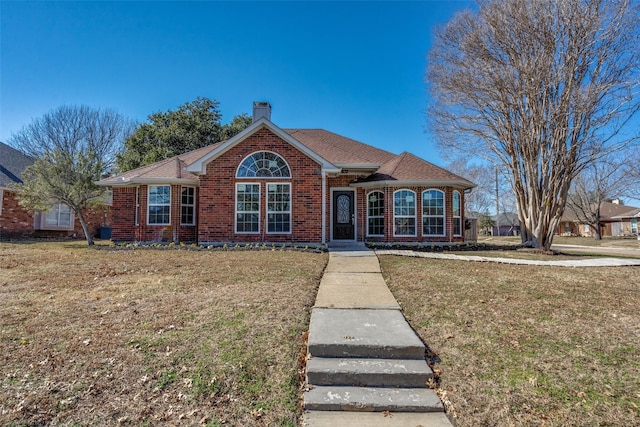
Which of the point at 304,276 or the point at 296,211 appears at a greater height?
the point at 296,211

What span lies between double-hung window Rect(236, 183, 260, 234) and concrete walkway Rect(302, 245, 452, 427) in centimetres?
797

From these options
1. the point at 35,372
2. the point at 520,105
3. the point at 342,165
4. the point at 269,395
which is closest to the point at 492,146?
the point at 520,105

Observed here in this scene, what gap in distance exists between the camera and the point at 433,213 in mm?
14633

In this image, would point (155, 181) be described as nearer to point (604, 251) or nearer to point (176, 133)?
point (176, 133)

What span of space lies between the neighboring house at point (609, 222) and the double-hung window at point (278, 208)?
43.6 meters

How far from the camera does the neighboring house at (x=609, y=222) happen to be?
44.3 metres

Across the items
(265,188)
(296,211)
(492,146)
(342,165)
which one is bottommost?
(296,211)

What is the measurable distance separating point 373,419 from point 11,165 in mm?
26302

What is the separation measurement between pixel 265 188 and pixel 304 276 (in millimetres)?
6327

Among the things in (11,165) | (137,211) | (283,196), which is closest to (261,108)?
Answer: (283,196)

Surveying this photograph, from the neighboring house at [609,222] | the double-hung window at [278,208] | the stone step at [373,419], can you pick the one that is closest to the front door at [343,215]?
the double-hung window at [278,208]

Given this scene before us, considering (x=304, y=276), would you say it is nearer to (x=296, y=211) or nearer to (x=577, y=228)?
(x=296, y=211)

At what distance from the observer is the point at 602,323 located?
5027 millimetres

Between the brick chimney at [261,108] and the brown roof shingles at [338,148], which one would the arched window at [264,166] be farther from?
the brick chimney at [261,108]
